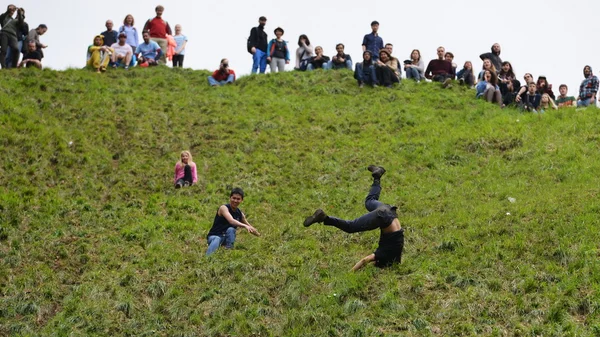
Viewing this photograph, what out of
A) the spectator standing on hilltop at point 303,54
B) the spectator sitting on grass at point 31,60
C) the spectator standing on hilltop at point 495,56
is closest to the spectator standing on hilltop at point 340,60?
the spectator standing on hilltop at point 303,54

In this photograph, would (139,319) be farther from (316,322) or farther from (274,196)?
(274,196)

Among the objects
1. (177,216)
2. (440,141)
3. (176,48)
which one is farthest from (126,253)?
(176,48)

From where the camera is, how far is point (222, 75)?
33812mm

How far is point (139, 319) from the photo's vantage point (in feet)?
51.8

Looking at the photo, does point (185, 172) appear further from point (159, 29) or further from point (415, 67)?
point (415, 67)

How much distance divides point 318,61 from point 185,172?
13.8m

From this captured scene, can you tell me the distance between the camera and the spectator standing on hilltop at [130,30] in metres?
34.0

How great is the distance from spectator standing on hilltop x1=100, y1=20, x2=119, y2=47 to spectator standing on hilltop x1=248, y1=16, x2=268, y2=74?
5757mm

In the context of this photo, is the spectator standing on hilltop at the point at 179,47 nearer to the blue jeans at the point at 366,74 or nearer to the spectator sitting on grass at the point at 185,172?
the blue jeans at the point at 366,74

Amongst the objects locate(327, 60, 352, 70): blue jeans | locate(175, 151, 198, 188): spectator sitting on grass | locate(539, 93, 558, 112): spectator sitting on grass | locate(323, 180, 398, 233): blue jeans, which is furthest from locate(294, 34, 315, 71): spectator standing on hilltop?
locate(323, 180, 398, 233): blue jeans

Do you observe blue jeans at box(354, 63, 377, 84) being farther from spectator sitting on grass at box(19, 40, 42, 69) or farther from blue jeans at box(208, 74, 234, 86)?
spectator sitting on grass at box(19, 40, 42, 69)

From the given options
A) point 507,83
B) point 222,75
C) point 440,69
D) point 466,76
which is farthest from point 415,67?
point 222,75

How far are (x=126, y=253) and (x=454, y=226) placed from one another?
801 cm

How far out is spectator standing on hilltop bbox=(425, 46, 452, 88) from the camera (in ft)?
110
